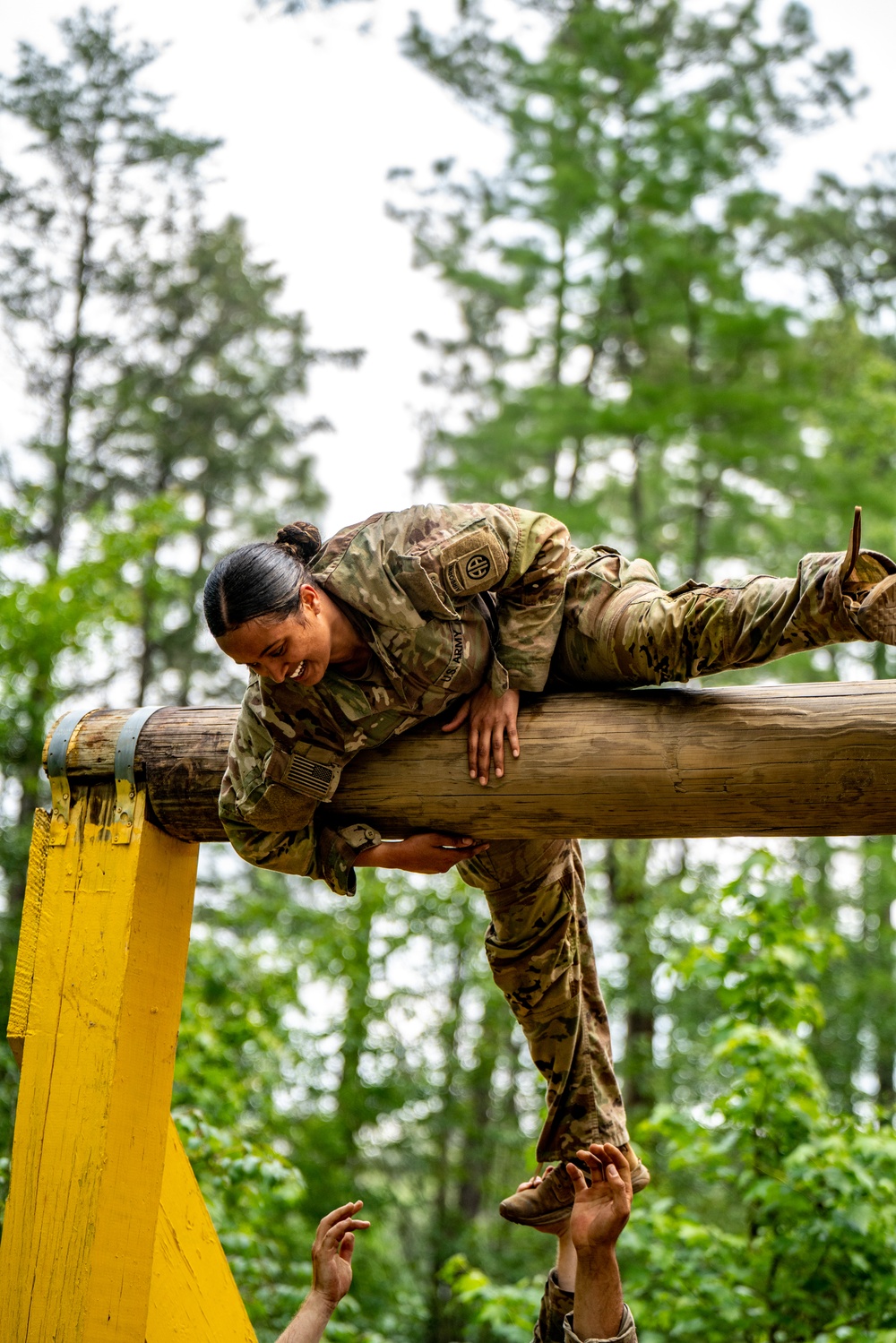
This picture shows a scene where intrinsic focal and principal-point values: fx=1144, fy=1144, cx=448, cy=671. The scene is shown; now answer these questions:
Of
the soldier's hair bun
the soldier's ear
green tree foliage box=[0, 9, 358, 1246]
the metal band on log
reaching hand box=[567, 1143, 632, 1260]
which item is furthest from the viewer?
green tree foliage box=[0, 9, 358, 1246]

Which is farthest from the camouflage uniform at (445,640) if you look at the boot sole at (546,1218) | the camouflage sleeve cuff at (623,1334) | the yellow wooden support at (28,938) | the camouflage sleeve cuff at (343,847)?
the camouflage sleeve cuff at (623,1334)

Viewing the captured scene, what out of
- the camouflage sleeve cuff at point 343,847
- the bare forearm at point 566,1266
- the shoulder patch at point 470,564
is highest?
the shoulder patch at point 470,564

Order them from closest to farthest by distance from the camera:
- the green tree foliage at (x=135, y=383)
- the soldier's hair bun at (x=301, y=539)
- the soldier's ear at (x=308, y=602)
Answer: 1. the soldier's ear at (x=308, y=602)
2. the soldier's hair bun at (x=301, y=539)
3. the green tree foliage at (x=135, y=383)

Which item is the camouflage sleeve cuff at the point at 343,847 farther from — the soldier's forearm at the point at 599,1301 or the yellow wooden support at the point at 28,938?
the soldier's forearm at the point at 599,1301

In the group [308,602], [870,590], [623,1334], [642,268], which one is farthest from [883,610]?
[642,268]

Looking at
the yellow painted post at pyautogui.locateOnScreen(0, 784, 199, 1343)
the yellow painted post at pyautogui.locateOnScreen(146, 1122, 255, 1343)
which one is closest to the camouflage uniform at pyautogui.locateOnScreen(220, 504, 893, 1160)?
the yellow painted post at pyautogui.locateOnScreen(0, 784, 199, 1343)

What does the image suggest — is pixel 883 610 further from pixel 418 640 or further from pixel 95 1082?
pixel 95 1082

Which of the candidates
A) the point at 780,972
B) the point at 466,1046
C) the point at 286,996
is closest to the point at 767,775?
the point at 780,972

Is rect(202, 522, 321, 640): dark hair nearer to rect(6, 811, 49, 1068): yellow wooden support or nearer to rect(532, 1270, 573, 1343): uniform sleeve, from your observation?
rect(6, 811, 49, 1068): yellow wooden support

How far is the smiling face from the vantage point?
2207 millimetres

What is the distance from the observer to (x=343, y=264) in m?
14.8

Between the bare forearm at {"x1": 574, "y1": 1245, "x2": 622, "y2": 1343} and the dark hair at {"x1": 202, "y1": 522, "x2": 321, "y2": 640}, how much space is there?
5.68 feet

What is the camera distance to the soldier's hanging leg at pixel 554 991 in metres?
2.69

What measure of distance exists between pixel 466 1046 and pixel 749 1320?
609cm
